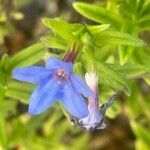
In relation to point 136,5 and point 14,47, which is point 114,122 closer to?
point 14,47

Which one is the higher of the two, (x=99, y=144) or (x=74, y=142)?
(x=74, y=142)

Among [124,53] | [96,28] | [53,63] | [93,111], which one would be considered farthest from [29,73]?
[124,53]

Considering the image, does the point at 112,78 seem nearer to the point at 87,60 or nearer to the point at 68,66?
the point at 87,60

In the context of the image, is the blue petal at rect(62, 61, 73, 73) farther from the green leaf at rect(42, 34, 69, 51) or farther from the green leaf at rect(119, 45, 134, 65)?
the green leaf at rect(119, 45, 134, 65)

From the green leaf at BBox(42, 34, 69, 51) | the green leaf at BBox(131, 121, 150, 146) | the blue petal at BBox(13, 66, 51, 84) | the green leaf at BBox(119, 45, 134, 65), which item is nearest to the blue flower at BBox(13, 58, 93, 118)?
the blue petal at BBox(13, 66, 51, 84)

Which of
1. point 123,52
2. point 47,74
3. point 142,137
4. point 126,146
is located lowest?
point 126,146

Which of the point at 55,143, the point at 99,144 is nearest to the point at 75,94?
the point at 55,143
